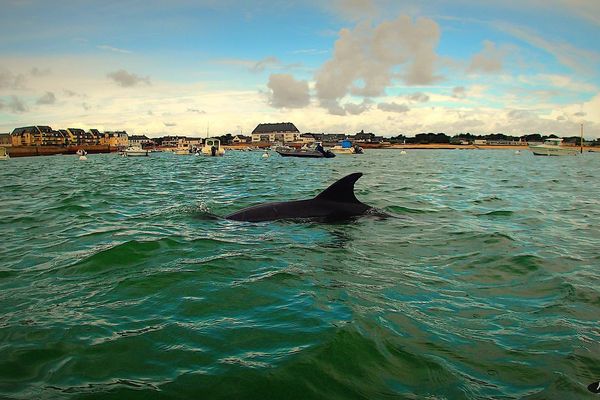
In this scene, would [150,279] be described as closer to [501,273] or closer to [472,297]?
[472,297]

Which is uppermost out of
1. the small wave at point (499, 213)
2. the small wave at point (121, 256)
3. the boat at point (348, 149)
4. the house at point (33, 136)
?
the house at point (33, 136)

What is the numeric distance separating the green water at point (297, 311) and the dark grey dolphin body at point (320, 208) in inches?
22.6

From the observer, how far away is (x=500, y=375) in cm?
415

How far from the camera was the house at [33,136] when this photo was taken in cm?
16275

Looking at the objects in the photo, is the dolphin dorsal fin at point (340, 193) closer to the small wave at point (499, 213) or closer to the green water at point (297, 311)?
the green water at point (297, 311)

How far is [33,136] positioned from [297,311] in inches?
7463

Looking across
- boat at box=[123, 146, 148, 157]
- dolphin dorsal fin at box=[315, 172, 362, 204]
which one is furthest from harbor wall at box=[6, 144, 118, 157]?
dolphin dorsal fin at box=[315, 172, 362, 204]

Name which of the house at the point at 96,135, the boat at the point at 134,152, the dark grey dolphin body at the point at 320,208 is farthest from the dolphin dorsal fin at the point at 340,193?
the house at the point at 96,135

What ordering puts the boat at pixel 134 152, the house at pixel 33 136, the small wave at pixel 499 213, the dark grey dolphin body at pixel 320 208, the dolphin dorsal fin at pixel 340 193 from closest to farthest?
the dark grey dolphin body at pixel 320 208, the dolphin dorsal fin at pixel 340 193, the small wave at pixel 499 213, the boat at pixel 134 152, the house at pixel 33 136

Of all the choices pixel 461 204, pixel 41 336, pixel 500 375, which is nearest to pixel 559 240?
pixel 461 204

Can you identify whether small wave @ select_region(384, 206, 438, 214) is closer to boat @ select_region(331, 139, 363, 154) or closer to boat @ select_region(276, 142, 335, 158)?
boat @ select_region(276, 142, 335, 158)

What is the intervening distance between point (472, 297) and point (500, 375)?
2.32m

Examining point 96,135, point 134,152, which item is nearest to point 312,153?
point 134,152

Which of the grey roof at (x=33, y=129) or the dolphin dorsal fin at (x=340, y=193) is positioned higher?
the grey roof at (x=33, y=129)
